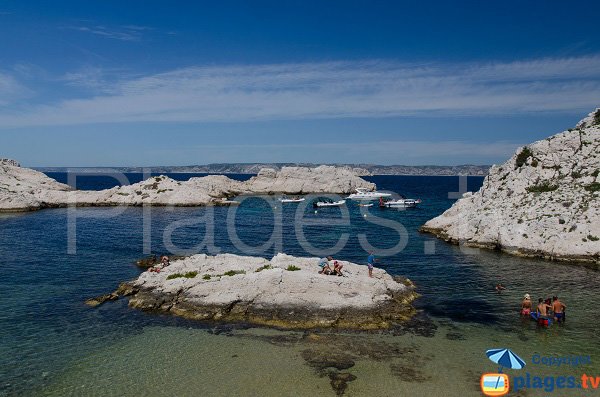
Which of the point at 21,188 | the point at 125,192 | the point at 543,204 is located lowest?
the point at 543,204

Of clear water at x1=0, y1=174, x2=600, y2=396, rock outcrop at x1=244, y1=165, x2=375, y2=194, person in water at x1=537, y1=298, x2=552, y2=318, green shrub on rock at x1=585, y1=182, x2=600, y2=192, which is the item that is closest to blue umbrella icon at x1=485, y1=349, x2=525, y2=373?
clear water at x1=0, y1=174, x2=600, y2=396

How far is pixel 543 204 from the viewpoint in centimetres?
4956

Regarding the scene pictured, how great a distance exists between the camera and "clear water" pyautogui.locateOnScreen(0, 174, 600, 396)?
19938 mm

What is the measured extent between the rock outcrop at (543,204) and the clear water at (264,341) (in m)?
3.84

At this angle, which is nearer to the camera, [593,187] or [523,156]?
[593,187]

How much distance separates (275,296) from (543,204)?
125 ft

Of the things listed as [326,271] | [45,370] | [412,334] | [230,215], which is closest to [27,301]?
[45,370]

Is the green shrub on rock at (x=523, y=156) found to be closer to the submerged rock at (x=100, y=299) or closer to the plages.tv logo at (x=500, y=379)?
the plages.tv logo at (x=500, y=379)

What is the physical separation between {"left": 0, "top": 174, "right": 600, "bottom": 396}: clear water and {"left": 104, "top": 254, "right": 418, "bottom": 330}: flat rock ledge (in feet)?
4.86

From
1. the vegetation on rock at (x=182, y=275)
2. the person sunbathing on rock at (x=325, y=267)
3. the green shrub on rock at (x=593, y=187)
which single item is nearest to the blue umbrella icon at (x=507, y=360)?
the person sunbathing on rock at (x=325, y=267)

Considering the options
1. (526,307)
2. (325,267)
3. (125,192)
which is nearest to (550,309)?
(526,307)

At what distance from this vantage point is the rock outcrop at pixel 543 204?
1743 inches

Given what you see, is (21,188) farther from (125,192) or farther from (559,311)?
(559,311)

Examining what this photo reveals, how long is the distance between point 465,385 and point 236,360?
11.7 metres
